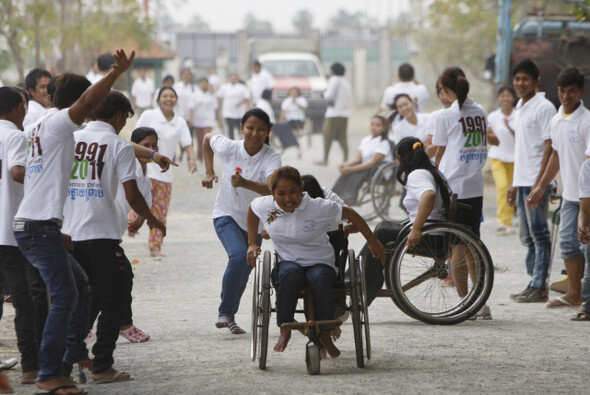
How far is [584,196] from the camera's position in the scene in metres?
→ 6.87

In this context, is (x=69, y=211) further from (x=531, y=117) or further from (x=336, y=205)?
(x=531, y=117)

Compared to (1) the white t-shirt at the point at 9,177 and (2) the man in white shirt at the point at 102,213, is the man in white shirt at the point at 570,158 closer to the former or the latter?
(2) the man in white shirt at the point at 102,213

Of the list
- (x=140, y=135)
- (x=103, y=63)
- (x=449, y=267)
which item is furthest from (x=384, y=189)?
(x=449, y=267)

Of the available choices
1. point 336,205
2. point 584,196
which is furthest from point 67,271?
point 584,196

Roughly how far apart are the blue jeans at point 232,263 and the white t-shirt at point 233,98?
1442 centimetres

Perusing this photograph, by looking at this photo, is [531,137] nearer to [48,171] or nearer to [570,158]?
[570,158]


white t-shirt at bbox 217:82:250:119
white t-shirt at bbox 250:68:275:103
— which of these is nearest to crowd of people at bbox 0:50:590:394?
white t-shirt at bbox 217:82:250:119

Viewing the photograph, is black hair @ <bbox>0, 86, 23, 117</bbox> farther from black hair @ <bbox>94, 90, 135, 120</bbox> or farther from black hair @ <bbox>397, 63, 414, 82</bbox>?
black hair @ <bbox>397, 63, 414, 82</bbox>

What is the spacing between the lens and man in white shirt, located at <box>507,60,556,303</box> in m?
8.12

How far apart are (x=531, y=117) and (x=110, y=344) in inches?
169

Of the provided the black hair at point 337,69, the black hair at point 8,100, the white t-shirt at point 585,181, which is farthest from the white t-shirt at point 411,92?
the black hair at point 8,100

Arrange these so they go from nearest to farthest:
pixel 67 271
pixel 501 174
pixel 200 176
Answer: pixel 67 271
pixel 501 174
pixel 200 176

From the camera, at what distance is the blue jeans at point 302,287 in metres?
5.73

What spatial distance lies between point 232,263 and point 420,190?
1370 mm
